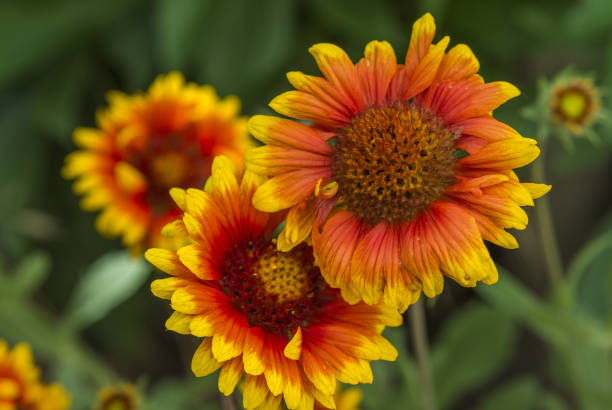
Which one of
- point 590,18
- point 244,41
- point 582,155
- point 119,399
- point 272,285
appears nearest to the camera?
point 272,285

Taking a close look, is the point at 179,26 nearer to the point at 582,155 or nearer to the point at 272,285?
the point at 272,285

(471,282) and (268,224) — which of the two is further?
(268,224)

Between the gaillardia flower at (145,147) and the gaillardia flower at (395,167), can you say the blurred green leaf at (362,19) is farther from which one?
the gaillardia flower at (395,167)

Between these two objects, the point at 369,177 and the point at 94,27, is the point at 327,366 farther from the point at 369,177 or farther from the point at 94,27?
the point at 94,27

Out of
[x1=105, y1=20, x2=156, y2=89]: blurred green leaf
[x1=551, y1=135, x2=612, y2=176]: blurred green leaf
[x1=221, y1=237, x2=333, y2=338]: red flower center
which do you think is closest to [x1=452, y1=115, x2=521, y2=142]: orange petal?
[x1=221, y1=237, x2=333, y2=338]: red flower center

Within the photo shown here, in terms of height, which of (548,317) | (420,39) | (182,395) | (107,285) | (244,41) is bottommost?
(182,395)

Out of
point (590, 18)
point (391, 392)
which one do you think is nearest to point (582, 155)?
point (590, 18)

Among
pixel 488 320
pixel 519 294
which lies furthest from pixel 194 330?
pixel 488 320
